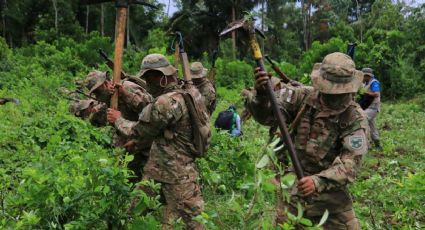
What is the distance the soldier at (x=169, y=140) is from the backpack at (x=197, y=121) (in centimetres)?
4

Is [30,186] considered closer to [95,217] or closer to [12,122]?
[95,217]

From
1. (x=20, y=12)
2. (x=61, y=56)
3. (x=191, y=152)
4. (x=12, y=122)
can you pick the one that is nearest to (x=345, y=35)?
(x=61, y=56)

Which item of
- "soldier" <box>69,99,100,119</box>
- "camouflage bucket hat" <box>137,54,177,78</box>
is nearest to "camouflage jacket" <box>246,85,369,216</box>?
"camouflage bucket hat" <box>137,54,177,78</box>

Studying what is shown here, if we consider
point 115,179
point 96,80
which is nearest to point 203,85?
point 96,80

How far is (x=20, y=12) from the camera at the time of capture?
3181 cm

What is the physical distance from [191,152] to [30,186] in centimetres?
150

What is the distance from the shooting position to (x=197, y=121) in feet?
13.2

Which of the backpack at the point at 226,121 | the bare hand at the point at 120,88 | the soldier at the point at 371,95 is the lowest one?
the backpack at the point at 226,121

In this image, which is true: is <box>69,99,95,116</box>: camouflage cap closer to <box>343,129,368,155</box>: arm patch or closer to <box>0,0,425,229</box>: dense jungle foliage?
<box>0,0,425,229</box>: dense jungle foliage

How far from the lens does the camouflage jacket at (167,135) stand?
3.89 m

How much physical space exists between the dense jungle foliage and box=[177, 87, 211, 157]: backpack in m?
0.32

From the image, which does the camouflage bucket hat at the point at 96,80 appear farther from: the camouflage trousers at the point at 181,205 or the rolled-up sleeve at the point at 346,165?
the rolled-up sleeve at the point at 346,165

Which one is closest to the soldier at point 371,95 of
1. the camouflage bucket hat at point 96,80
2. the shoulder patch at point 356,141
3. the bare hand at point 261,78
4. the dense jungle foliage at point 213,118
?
the dense jungle foliage at point 213,118

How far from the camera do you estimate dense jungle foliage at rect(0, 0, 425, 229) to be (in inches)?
115
